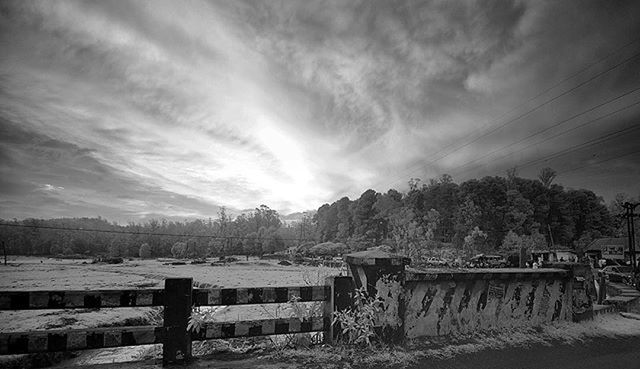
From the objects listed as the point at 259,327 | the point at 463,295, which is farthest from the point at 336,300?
the point at 463,295

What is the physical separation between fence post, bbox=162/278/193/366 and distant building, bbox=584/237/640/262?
67791mm

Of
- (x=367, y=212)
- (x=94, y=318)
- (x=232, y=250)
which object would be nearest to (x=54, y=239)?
(x=232, y=250)

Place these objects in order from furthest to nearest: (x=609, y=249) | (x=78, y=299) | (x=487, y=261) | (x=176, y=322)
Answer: (x=609, y=249)
(x=487, y=261)
(x=176, y=322)
(x=78, y=299)

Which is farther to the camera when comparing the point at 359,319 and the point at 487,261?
the point at 487,261

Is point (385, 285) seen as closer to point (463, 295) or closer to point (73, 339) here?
point (463, 295)

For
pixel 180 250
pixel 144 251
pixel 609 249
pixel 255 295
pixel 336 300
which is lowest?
pixel 144 251

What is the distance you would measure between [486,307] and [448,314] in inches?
29.3

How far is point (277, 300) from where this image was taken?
12.4 feet

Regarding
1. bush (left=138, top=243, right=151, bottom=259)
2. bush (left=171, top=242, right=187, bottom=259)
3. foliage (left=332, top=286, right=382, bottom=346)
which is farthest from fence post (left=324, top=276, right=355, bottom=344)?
bush (left=138, top=243, right=151, bottom=259)

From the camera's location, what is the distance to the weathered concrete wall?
14.2 feet

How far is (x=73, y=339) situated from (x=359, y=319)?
10.0 feet

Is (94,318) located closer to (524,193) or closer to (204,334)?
(204,334)

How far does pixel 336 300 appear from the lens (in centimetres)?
398

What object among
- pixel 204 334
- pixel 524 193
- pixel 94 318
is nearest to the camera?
pixel 204 334
